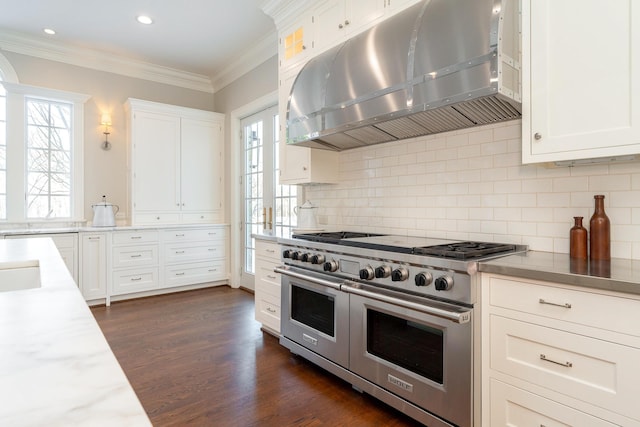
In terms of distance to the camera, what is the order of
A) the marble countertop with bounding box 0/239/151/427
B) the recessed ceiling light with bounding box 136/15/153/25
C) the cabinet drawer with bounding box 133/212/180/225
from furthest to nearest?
the cabinet drawer with bounding box 133/212/180/225 → the recessed ceiling light with bounding box 136/15/153/25 → the marble countertop with bounding box 0/239/151/427

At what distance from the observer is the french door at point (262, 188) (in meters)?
4.20

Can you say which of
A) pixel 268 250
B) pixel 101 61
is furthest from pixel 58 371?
pixel 101 61

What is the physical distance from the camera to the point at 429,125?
234 cm

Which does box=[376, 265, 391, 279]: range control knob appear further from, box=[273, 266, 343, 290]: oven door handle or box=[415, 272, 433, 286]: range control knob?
box=[273, 266, 343, 290]: oven door handle

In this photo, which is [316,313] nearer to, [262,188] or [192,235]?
[262,188]

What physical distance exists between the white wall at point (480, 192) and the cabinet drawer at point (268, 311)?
0.92 meters

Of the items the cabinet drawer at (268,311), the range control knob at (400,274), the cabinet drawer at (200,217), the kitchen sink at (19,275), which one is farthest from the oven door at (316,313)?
the cabinet drawer at (200,217)

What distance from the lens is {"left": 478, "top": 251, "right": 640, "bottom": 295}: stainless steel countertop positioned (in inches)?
50.3

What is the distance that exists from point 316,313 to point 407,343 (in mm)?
754

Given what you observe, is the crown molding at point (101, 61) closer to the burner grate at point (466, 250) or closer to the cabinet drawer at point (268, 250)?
the cabinet drawer at point (268, 250)

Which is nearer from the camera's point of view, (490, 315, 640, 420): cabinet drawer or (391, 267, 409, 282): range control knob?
(490, 315, 640, 420): cabinet drawer

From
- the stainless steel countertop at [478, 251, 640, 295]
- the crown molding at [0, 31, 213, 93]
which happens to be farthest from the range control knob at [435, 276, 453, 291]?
the crown molding at [0, 31, 213, 93]

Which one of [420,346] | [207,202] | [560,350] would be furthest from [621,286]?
[207,202]

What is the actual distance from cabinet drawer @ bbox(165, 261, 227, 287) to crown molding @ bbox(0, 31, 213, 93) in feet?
8.53
